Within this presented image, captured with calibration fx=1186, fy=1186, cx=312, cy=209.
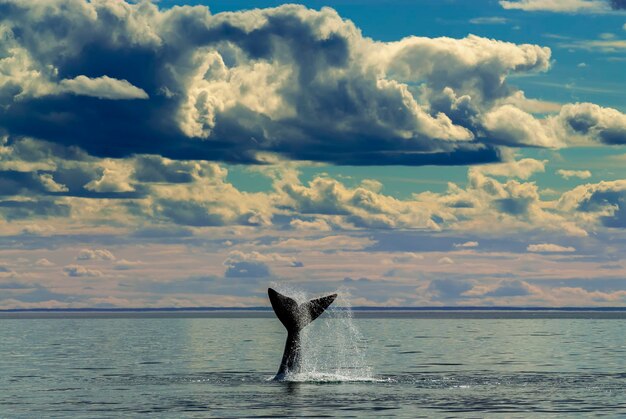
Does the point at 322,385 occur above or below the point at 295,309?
below

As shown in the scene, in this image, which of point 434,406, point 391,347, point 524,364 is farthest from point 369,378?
point 391,347

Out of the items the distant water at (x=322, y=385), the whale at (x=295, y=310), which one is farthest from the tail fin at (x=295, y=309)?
the distant water at (x=322, y=385)

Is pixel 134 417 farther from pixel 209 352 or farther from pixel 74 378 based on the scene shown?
pixel 209 352

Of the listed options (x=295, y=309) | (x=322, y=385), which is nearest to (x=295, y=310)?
(x=295, y=309)

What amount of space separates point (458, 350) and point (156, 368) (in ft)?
117

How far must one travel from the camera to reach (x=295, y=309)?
61.2 m

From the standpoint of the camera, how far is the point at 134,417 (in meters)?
48.8

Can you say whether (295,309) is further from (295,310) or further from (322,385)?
(322,385)

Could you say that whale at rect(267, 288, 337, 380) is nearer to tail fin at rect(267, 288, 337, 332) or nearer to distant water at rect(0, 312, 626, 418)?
tail fin at rect(267, 288, 337, 332)

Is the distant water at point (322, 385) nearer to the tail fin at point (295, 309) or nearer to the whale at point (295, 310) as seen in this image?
the whale at point (295, 310)

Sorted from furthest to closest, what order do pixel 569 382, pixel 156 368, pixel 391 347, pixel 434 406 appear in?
1. pixel 391 347
2. pixel 156 368
3. pixel 569 382
4. pixel 434 406

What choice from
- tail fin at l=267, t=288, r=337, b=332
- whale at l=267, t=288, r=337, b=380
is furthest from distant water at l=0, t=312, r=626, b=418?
tail fin at l=267, t=288, r=337, b=332

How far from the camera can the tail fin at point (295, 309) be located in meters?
60.7

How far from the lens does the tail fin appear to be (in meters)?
60.7
